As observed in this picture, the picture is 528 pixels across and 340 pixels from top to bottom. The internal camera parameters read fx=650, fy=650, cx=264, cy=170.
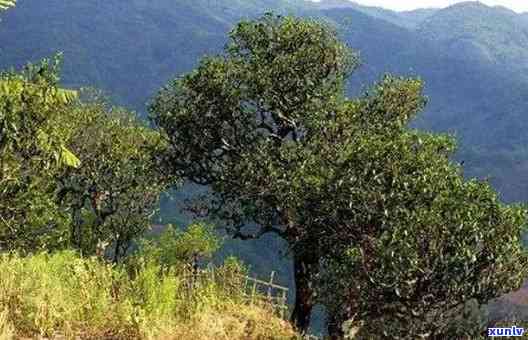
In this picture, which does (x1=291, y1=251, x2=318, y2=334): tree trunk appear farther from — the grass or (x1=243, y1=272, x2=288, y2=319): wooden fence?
the grass

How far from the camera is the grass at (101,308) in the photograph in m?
11.3

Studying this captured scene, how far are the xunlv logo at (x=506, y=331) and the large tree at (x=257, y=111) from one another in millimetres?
14274

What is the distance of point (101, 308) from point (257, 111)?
21593mm

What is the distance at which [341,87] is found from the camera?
32594 mm

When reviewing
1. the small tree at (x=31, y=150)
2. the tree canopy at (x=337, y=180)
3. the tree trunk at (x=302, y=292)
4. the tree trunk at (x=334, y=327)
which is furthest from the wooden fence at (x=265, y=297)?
the small tree at (x=31, y=150)

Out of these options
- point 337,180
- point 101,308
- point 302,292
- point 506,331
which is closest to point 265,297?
point 337,180

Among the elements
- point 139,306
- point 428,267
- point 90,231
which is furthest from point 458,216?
point 90,231

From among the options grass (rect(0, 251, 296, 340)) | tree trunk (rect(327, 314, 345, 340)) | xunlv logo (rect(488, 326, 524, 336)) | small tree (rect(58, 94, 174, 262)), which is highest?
grass (rect(0, 251, 296, 340))

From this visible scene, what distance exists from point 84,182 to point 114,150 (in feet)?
12.1

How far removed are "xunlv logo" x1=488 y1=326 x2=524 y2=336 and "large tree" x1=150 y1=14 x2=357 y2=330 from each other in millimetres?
14274

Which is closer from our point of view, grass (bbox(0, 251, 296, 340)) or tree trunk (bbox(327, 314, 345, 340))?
Result: grass (bbox(0, 251, 296, 340))

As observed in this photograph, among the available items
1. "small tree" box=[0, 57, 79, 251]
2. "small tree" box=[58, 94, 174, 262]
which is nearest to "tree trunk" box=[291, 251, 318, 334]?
"small tree" box=[0, 57, 79, 251]

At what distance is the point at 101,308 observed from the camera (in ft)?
39.5

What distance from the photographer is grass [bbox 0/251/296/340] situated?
1130cm
